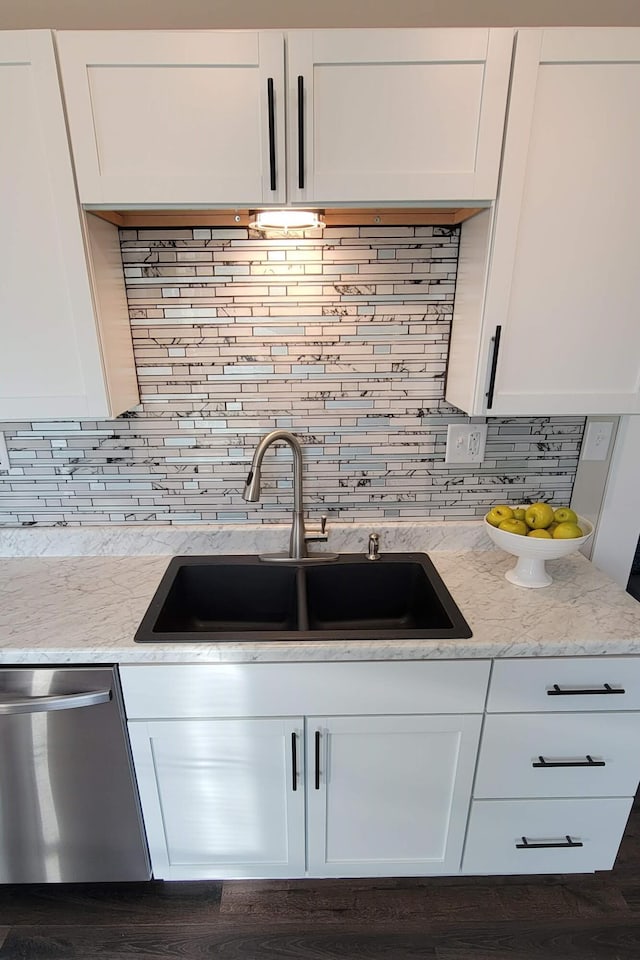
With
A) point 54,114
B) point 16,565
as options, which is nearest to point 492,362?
point 54,114

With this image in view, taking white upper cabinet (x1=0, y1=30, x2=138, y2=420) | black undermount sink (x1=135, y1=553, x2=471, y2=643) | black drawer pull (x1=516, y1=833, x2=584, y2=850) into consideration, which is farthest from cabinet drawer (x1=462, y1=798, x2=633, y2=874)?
white upper cabinet (x1=0, y1=30, x2=138, y2=420)

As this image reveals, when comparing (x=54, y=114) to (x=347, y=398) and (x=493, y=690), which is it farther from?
(x=493, y=690)

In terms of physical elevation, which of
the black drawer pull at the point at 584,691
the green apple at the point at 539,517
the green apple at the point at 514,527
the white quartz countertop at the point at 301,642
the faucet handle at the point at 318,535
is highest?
the green apple at the point at 539,517

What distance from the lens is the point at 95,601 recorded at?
135cm

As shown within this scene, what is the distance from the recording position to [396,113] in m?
1.04

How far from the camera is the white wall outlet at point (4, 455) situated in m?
1.54

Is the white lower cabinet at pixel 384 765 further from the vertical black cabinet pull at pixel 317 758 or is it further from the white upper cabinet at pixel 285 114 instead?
the white upper cabinet at pixel 285 114

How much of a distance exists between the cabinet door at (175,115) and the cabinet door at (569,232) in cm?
53

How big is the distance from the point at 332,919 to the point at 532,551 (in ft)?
3.92

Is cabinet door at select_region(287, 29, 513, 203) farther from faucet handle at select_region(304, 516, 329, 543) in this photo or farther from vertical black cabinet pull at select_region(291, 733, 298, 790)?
vertical black cabinet pull at select_region(291, 733, 298, 790)

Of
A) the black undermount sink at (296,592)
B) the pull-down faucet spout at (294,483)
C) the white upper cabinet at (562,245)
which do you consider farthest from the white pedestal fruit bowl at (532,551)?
the pull-down faucet spout at (294,483)

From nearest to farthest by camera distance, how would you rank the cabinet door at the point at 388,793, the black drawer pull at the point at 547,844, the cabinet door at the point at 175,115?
the cabinet door at the point at 175,115
the cabinet door at the point at 388,793
the black drawer pull at the point at 547,844

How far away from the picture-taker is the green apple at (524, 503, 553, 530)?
1.35 m

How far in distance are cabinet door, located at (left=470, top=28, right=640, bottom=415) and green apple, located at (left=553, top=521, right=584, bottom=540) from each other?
0.30 metres
